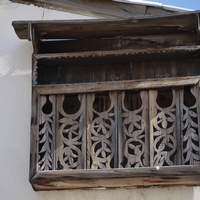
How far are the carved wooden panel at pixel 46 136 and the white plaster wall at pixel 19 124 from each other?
0.17m

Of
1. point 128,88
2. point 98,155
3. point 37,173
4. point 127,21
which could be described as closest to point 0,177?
point 37,173

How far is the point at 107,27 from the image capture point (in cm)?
577

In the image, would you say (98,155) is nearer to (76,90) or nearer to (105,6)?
(76,90)

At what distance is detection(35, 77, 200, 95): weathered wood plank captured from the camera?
5551 mm

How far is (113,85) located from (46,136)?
2.12 feet

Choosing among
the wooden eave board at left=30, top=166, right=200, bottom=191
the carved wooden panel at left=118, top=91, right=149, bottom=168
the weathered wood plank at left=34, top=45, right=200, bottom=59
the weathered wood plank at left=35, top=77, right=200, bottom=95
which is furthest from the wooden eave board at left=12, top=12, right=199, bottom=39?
the wooden eave board at left=30, top=166, right=200, bottom=191

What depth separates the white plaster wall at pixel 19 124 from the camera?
5449mm

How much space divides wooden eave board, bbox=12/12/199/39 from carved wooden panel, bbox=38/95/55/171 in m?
0.55

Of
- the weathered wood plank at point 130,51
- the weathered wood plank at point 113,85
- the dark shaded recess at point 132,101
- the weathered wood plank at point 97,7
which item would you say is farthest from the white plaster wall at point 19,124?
the dark shaded recess at point 132,101

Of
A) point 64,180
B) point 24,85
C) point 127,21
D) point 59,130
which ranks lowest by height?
point 64,180

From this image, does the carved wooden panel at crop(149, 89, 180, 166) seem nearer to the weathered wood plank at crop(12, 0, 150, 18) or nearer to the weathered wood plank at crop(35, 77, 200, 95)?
the weathered wood plank at crop(35, 77, 200, 95)

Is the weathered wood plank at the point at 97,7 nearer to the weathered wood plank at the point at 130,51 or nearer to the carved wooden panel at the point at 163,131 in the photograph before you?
the weathered wood plank at the point at 130,51

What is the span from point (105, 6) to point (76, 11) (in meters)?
0.26

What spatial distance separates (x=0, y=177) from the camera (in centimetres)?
561
